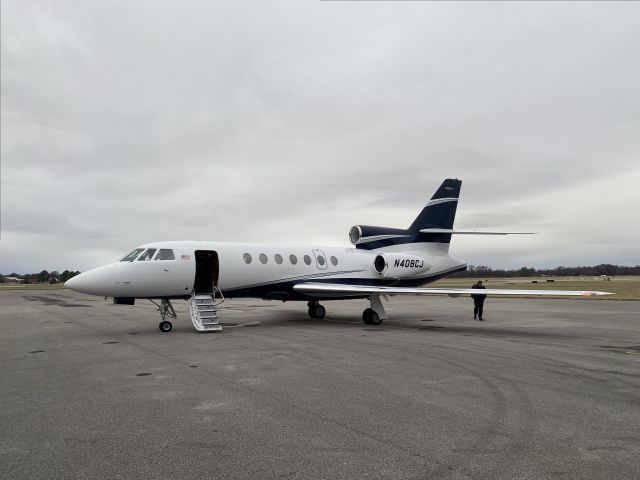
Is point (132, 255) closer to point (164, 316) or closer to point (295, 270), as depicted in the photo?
point (164, 316)

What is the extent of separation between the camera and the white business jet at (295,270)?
1500cm

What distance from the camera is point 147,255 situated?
15.4m

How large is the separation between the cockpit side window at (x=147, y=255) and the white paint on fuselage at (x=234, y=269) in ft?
0.46

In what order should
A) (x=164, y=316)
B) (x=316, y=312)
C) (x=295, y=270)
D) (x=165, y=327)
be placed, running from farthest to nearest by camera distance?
(x=316, y=312), (x=295, y=270), (x=164, y=316), (x=165, y=327)

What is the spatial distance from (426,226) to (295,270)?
7.70 meters

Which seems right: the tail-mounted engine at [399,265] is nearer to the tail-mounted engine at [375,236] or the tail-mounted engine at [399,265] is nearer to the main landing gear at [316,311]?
the tail-mounted engine at [375,236]

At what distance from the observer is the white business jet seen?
15001mm

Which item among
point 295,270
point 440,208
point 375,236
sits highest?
point 440,208

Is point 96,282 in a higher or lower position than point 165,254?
lower

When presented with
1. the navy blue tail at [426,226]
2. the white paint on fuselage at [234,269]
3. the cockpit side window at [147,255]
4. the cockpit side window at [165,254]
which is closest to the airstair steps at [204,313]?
the white paint on fuselage at [234,269]

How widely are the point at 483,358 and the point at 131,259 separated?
11.2m

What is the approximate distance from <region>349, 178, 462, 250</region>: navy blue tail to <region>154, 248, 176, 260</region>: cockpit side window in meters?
9.49

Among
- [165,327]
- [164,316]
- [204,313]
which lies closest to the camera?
[165,327]

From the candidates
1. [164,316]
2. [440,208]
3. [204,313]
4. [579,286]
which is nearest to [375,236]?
[440,208]
